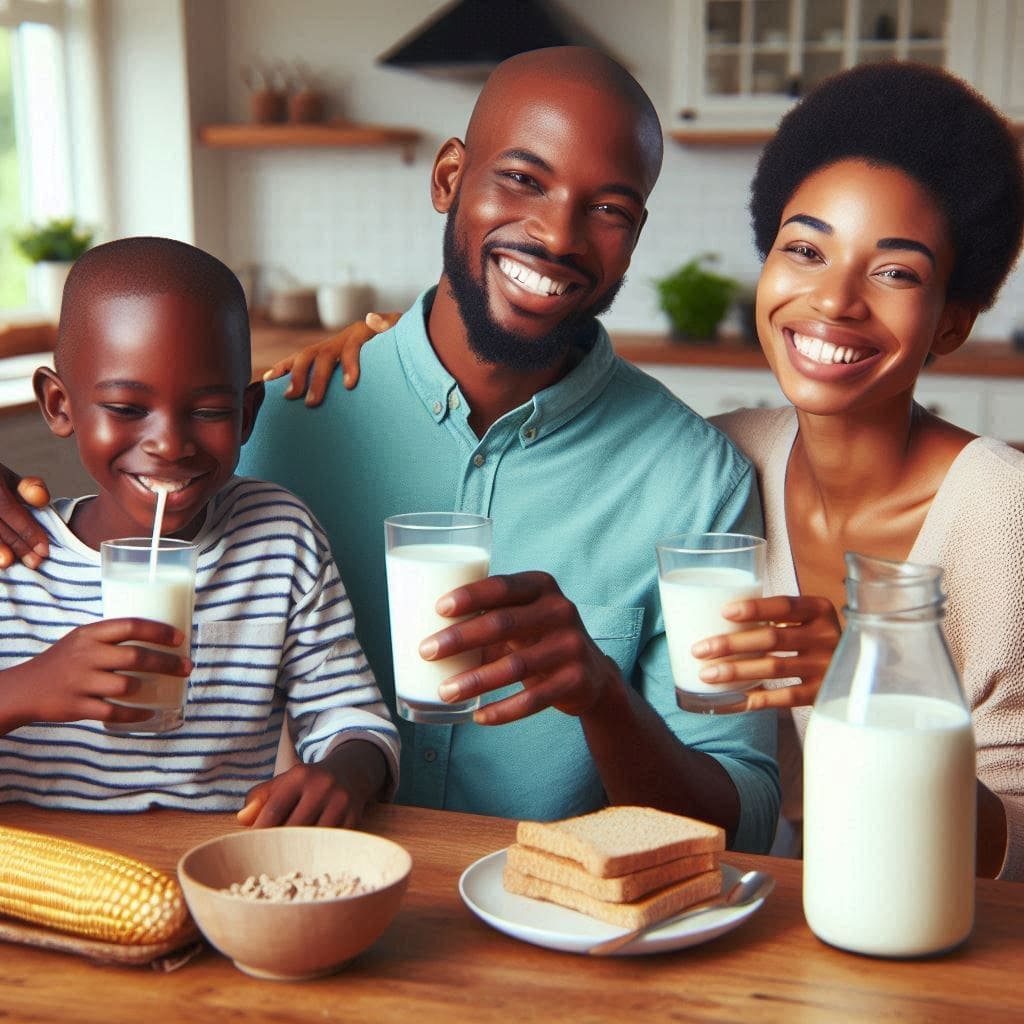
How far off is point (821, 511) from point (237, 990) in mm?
1197

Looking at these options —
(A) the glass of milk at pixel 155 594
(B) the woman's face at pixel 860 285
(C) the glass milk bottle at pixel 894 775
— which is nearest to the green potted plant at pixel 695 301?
(B) the woman's face at pixel 860 285

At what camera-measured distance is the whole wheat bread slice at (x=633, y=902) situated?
104cm

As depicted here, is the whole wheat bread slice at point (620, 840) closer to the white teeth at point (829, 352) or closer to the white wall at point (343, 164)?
the white teeth at point (829, 352)

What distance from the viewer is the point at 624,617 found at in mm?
1774

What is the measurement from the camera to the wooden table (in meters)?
0.95

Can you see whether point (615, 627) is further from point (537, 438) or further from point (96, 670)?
point (96, 670)

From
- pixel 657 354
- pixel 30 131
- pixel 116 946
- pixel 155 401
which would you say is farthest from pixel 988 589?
pixel 30 131

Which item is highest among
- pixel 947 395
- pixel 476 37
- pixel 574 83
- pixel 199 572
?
pixel 476 37

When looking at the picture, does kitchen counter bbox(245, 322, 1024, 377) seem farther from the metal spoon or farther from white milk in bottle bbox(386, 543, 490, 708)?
the metal spoon

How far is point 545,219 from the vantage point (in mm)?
1724

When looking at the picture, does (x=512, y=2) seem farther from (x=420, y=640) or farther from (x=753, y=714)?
(x=420, y=640)

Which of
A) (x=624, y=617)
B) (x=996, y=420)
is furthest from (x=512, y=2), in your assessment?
(x=624, y=617)

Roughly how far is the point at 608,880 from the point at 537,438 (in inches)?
34.5

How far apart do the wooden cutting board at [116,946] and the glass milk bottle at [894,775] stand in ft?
1.57
